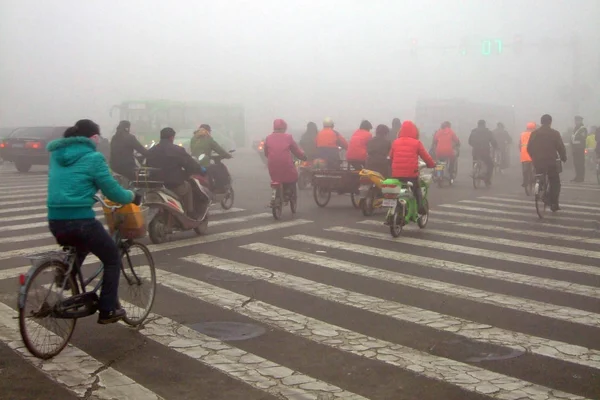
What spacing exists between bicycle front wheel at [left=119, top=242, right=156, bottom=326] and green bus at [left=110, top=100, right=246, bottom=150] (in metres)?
25.3

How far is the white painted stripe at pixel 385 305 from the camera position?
20.0ft

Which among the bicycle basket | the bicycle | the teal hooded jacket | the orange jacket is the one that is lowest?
the bicycle

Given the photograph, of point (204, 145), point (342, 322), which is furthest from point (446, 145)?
point (342, 322)

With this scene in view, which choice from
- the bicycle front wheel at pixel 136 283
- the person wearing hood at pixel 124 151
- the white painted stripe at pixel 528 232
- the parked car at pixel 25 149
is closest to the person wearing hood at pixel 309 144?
the person wearing hood at pixel 124 151

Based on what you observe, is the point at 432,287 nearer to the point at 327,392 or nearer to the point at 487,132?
the point at 327,392

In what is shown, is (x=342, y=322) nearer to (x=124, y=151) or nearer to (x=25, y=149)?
(x=124, y=151)

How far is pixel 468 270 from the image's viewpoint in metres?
9.28

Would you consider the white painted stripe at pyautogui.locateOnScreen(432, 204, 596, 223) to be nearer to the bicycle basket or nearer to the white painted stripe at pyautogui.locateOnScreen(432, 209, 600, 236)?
the white painted stripe at pyautogui.locateOnScreen(432, 209, 600, 236)

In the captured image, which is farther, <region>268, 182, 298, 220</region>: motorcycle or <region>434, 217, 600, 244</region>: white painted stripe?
<region>268, 182, 298, 220</region>: motorcycle

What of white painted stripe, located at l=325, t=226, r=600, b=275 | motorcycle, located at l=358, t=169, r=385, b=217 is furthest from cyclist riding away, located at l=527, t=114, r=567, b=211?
white painted stripe, located at l=325, t=226, r=600, b=275

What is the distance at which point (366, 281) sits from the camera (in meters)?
8.57

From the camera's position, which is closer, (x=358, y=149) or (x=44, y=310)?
(x=44, y=310)

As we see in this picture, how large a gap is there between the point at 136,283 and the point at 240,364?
1453 mm

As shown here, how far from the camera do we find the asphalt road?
5.21 meters
